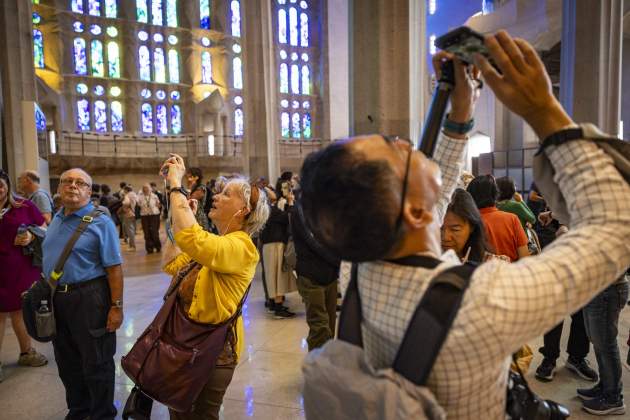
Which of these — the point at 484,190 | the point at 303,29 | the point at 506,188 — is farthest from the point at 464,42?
the point at 303,29

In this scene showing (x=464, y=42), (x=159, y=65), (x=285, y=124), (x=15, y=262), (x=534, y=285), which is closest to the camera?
(x=534, y=285)

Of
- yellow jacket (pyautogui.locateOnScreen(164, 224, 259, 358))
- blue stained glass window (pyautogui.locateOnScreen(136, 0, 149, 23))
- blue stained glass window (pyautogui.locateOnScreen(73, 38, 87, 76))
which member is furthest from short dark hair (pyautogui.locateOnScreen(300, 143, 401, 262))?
blue stained glass window (pyautogui.locateOnScreen(136, 0, 149, 23))

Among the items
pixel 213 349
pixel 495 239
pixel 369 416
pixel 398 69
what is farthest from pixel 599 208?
pixel 398 69

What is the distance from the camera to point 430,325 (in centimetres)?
92

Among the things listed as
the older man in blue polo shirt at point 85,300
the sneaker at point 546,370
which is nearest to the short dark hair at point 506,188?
the sneaker at point 546,370

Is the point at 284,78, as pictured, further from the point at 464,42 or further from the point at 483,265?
the point at 483,265

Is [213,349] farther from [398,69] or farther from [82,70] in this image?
[82,70]

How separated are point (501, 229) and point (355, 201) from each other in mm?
2820

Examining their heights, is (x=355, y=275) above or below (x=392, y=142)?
below

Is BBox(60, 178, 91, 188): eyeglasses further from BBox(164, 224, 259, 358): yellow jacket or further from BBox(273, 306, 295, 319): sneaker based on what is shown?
BBox(273, 306, 295, 319): sneaker

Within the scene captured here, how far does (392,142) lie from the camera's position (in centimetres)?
104

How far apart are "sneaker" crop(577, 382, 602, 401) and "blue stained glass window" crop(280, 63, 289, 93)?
34.9 m

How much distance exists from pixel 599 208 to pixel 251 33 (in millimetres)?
16248

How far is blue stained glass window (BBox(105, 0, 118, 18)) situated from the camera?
31.5 meters
